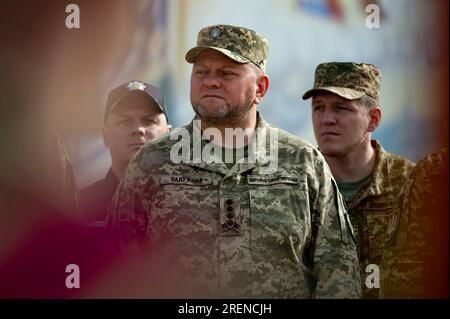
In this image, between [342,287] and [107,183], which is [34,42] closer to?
[107,183]

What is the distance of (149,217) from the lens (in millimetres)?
4250

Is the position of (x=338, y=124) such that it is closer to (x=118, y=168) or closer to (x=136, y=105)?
(x=136, y=105)

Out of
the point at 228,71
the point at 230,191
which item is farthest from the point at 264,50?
the point at 230,191

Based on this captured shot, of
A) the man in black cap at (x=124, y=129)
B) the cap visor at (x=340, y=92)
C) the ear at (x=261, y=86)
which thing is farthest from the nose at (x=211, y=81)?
the cap visor at (x=340, y=92)

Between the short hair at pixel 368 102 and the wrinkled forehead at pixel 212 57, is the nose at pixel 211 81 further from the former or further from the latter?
the short hair at pixel 368 102

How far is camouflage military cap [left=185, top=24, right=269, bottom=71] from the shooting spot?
14.3ft

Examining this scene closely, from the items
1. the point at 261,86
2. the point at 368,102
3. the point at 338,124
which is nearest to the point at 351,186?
the point at 338,124

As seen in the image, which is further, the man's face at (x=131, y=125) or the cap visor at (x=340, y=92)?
the cap visor at (x=340, y=92)

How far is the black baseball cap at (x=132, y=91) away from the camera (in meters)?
5.23

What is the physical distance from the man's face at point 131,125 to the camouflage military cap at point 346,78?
36.7 inches

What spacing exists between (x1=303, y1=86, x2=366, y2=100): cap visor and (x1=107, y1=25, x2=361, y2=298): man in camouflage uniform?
1048mm

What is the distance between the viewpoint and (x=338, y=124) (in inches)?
218

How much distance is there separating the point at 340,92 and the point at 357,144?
34 centimetres

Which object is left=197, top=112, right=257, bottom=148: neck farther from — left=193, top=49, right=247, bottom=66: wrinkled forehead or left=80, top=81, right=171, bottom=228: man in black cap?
left=80, top=81, right=171, bottom=228: man in black cap
